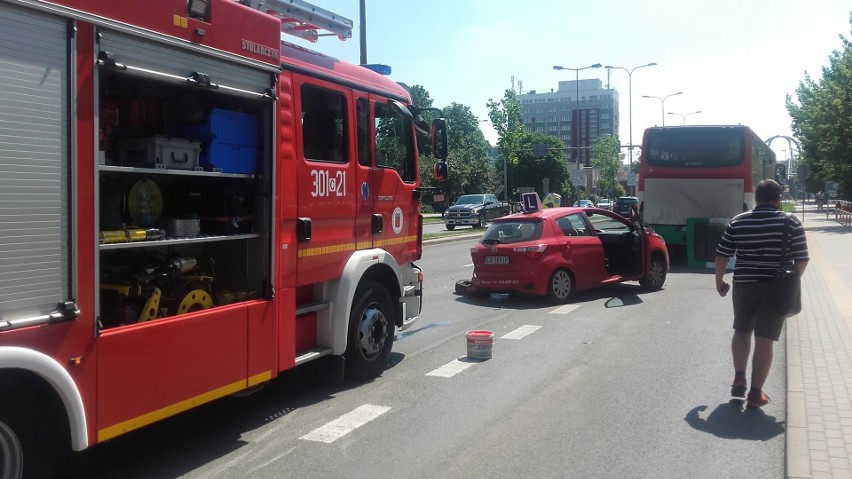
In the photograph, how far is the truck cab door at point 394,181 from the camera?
283 inches

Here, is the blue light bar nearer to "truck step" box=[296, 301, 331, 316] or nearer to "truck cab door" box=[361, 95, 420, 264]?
"truck cab door" box=[361, 95, 420, 264]

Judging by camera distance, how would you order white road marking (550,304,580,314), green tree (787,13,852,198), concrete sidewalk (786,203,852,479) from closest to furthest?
concrete sidewalk (786,203,852,479), white road marking (550,304,580,314), green tree (787,13,852,198)

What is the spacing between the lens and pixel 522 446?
5227 mm

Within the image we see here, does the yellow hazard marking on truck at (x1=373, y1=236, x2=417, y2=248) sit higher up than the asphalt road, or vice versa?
the yellow hazard marking on truck at (x1=373, y1=236, x2=417, y2=248)

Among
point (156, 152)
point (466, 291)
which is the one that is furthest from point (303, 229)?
point (466, 291)

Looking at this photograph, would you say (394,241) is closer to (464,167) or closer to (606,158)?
(464,167)

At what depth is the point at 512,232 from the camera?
1197cm

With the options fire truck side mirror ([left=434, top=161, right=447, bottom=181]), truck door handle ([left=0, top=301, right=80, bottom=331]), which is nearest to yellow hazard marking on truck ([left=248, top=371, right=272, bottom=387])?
truck door handle ([left=0, top=301, right=80, bottom=331])

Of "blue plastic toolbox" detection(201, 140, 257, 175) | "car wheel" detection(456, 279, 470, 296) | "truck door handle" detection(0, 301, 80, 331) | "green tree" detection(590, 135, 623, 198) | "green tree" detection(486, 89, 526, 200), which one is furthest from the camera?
"green tree" detection(590, 135, 623, 198)

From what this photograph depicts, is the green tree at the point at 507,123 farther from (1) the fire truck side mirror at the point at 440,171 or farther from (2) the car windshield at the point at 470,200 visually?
(1) the fire truck side mirror at the point at 440,171

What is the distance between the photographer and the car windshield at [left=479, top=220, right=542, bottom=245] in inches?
463

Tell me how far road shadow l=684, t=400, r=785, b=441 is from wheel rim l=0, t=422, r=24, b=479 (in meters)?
4.49

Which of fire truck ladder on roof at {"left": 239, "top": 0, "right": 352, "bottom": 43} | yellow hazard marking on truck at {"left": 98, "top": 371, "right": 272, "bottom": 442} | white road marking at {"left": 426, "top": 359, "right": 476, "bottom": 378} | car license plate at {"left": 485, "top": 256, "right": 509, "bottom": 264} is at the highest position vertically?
fire truck ladder on roof at {"left": 239, "top": 0, "right": 352, "bottom": 43}

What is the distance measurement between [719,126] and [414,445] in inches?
602
